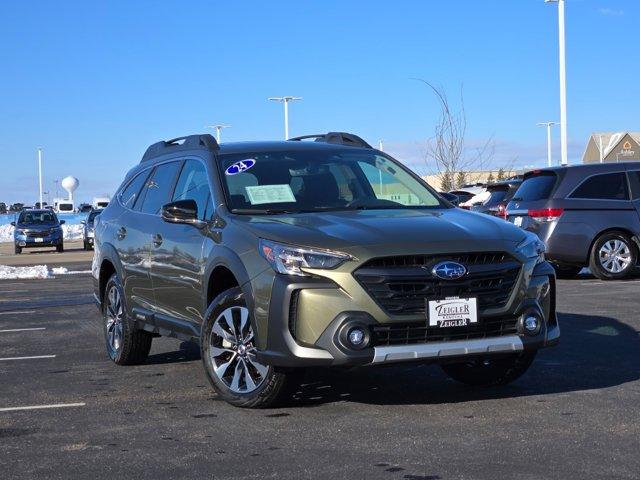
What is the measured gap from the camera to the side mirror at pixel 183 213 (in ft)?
22.6

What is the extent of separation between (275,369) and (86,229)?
34690 millimetres

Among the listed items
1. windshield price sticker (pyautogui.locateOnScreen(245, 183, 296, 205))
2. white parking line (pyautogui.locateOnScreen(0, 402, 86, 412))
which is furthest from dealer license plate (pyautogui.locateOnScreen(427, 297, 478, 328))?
white parking line (pyautogui.locateOnScreen(0, 402, 86, 412))

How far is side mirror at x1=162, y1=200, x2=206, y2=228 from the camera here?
689 cm

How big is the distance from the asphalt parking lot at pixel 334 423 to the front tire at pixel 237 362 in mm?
113

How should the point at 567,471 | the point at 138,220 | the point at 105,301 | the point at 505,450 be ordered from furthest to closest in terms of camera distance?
the point at 105,301
the point at 138,220
the point at 505,450
the point at 567,471

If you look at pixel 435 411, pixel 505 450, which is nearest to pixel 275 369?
pixel 435 411

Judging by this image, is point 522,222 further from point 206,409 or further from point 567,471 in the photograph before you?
point 567,471

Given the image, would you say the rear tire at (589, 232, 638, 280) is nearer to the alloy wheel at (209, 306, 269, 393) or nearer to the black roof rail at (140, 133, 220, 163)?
the black roof rail at (140, 133, 220, 163)

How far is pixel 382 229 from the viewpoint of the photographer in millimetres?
6078

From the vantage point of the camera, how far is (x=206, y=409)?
6410 millimetres

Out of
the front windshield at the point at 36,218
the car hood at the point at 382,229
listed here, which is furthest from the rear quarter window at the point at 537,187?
the front windshield at the point at 36,218

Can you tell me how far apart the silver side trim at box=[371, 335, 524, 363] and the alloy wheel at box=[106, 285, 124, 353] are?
3.34 m

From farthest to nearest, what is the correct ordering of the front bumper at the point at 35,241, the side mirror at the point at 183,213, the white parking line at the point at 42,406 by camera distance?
the front bumper at the point at 35,241, the side mirror at the point at 183,213, the white parking line at the point at 42,406

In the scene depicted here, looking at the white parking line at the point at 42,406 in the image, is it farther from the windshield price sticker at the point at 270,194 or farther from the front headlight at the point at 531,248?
the front headlight at the point at 531,248
